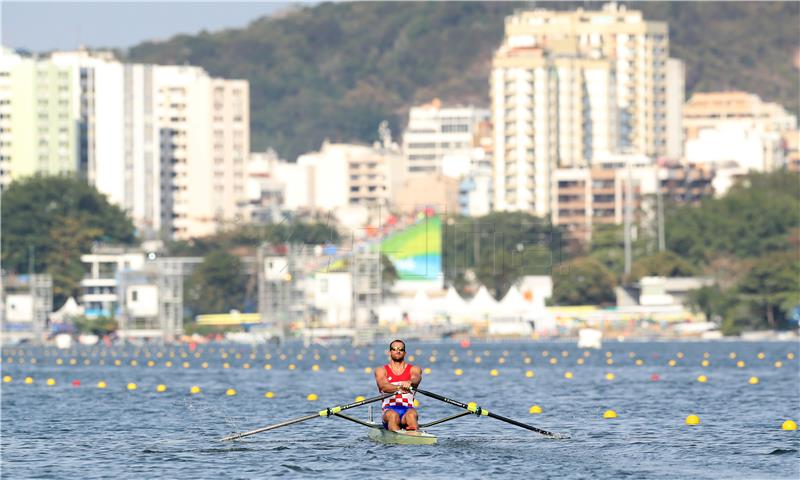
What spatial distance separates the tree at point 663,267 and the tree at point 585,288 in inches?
111

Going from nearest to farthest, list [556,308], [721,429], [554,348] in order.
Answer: [721,429]
[554,348]
[556,308]

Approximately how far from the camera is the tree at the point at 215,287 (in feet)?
635

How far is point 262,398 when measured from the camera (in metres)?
65.6

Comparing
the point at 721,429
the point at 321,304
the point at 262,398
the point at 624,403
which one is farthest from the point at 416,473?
the point at 321,304

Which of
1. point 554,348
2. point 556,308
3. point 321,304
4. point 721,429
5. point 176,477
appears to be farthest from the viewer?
point 556,308

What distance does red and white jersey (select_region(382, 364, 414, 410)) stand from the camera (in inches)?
1679

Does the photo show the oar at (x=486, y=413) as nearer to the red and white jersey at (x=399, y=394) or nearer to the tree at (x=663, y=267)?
the red and white jersey at (x=399, y=394)

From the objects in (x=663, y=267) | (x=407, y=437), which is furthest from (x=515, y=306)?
(x=407, y=437)

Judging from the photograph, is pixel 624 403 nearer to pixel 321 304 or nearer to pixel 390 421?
pixel 390 421

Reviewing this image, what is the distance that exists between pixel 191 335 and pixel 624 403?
369ft

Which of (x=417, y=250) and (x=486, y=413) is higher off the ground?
(x=417, y=250)

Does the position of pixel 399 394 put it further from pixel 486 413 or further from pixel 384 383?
pixel 486 413

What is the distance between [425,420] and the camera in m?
53.5

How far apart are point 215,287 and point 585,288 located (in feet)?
128
